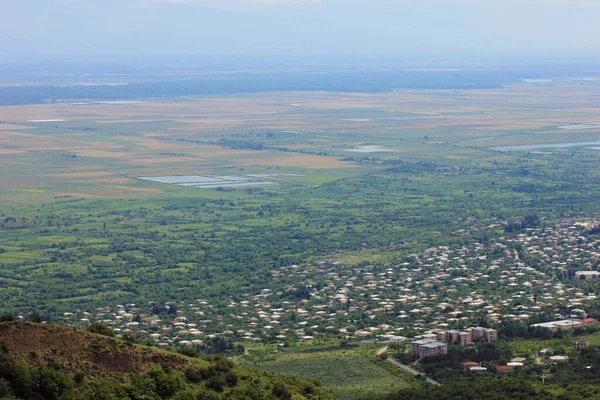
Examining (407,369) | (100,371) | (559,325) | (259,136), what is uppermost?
(100,371)

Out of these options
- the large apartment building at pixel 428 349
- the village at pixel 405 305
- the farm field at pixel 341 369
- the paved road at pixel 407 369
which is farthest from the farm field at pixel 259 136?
the paved road at pixel 407 369

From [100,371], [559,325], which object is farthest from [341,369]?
[100,371]

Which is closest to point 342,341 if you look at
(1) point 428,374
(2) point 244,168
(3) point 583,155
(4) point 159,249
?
(1) point 428,374

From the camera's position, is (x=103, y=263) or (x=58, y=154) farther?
(x=58, y=154)

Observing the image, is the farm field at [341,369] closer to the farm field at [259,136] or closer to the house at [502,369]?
the house at [502,369]

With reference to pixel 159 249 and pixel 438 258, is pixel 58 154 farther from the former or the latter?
pixel 438 258

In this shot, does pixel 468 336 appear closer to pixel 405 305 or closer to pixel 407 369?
pixel 407 369

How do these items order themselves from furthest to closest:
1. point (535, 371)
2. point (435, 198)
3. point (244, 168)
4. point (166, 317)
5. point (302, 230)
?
point (244, 168) < point (435, 198) < point (302, 230) < point (166, 317) < point (535, 371)
